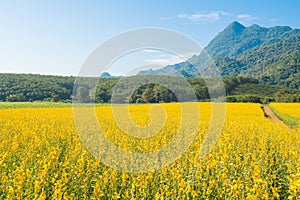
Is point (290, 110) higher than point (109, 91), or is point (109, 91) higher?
point (109, 91)

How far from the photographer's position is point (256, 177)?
454 cm

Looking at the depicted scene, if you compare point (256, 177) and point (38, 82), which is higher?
point (38, 82)

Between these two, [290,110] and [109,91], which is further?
[109,91]

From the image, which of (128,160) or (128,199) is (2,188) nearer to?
(128,199)

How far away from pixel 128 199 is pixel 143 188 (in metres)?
0.27

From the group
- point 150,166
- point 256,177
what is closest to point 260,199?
point 256,177

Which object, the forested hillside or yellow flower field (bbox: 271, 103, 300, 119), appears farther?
the forested hillside

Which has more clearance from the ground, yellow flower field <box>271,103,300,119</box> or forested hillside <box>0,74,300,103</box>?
forested hillside <box>0,74,300,103</box>

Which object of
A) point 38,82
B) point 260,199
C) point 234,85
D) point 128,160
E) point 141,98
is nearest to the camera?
point 260,199

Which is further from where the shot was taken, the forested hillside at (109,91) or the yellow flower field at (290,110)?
the forested hillside at (109,91)

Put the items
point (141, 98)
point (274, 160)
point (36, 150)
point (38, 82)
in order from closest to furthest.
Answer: point (36, 150) < point (274, 160) < point (141, 98) < point (38, 82)

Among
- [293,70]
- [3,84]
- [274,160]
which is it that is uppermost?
[293,70]

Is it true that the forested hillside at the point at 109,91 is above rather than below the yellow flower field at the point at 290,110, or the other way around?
above

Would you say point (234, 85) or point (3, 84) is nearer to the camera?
point (3, 84)
